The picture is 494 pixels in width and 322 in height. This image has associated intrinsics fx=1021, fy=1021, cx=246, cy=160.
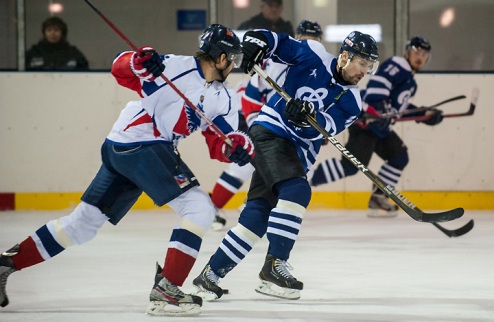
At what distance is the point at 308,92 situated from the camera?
385cm

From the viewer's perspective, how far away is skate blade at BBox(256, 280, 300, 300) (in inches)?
142

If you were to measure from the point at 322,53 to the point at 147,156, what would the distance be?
2.94 ft

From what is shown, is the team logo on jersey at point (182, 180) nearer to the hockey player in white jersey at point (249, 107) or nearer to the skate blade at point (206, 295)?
the skate blade at point (206, 295)

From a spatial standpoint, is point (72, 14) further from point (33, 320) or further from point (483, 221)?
point (33, 320)

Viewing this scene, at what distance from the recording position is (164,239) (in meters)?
5.51

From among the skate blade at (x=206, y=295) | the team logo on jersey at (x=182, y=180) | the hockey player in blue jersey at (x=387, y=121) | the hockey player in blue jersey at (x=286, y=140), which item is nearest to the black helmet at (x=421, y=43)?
the hockey player in blue jersey at (x=387, y=121)

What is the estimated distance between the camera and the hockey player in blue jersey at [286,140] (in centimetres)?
361

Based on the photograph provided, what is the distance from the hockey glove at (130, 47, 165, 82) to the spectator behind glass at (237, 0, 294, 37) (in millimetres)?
3977

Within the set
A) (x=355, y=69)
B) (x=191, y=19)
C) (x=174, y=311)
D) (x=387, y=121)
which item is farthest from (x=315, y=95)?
(x=191, y=19)

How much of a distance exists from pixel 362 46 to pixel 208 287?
104 cm

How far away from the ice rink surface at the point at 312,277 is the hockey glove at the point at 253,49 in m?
0.85

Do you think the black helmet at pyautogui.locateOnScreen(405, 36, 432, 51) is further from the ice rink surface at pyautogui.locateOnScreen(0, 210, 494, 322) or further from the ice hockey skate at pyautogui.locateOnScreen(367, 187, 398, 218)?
the ice rink surface at pyautogui.locateOnScreen(0, 210, 494, 322)

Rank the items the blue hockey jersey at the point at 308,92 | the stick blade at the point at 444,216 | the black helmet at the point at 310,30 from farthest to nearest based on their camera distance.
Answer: the black helmet at the point at 310,30, the blue hockey jersey at the point at 308,92, the stick blade at the point at 444,216

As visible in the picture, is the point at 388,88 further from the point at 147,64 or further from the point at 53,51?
the point at 147,64
